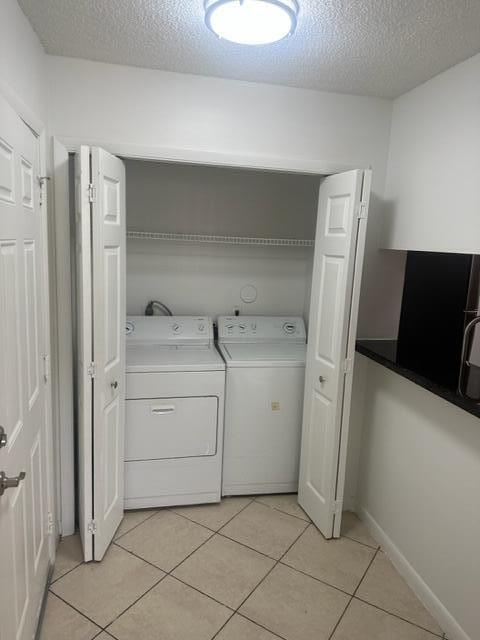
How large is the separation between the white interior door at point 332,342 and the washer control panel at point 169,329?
77cm

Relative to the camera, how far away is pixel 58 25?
1716 millimetres

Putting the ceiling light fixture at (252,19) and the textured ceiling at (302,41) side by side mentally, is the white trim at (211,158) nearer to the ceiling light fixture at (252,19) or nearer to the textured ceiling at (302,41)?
the textured ceiling at (302,41)

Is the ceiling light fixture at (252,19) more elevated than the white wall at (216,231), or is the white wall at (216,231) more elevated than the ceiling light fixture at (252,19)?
the ceiling light fixture at (252,19)

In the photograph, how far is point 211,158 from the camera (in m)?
2.22

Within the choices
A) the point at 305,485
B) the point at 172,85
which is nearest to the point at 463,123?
the point at 172,85

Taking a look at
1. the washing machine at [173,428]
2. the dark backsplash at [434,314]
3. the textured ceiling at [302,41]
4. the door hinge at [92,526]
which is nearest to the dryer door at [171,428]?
the washing machine at [173,428]

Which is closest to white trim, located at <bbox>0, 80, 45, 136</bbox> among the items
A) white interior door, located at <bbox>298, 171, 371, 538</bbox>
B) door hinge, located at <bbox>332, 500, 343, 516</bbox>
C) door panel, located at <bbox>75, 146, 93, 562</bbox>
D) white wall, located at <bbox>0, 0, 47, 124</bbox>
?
white wall, located at <bbox>0, 0, 47, 124</bbox>

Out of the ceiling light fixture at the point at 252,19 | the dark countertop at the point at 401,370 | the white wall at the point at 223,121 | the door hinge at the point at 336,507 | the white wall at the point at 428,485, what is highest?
the ceiling light fixture at the point at 252,19

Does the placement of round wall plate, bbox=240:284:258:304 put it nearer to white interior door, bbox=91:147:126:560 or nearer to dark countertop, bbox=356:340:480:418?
dark countertop, bbox=356:340:480:418

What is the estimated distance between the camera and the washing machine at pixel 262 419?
2.62 m

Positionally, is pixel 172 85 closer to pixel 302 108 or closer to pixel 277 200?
pixel 302 108

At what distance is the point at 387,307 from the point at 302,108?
1166 mm

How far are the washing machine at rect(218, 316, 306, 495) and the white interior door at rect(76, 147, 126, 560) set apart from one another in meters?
0.67

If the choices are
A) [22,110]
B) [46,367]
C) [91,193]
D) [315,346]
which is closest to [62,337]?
[46,367]
